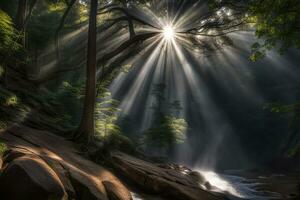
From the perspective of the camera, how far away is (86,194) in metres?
7.18

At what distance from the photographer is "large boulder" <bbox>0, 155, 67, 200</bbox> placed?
5445 millimetres

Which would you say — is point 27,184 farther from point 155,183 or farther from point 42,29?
point 42,29

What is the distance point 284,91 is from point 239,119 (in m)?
10.6

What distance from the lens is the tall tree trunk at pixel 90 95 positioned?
1364cm

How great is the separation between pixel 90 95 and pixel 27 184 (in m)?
8.69

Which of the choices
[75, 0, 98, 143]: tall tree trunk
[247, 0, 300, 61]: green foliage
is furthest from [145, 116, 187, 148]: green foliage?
[247, 0, 300, 61]: green foliage

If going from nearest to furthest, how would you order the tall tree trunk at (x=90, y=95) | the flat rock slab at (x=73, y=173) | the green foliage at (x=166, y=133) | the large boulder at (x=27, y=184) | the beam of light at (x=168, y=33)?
1. the large boulder at (x=27, y=184)
2. the flat rock slab at (x=73, y=173)
3. the tall tree trunk at (x=90, y=95)
4. the beam of light at (x=168, y=33)
5. the green foliage at (x=166, y=133)

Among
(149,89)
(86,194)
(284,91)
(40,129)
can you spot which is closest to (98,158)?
(40,129)

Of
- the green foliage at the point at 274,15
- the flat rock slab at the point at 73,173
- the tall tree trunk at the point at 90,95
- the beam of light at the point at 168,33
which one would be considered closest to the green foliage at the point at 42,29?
the beam of light at the point at 168,33

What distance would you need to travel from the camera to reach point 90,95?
1397 centimetres

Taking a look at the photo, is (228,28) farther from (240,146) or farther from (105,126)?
(240,146)

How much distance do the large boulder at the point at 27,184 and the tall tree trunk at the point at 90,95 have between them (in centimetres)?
773

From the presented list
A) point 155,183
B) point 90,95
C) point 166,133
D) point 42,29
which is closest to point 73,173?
point 155,183

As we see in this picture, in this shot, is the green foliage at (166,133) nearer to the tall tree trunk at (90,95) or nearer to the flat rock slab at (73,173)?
the tall tree trunk at (90,95)
